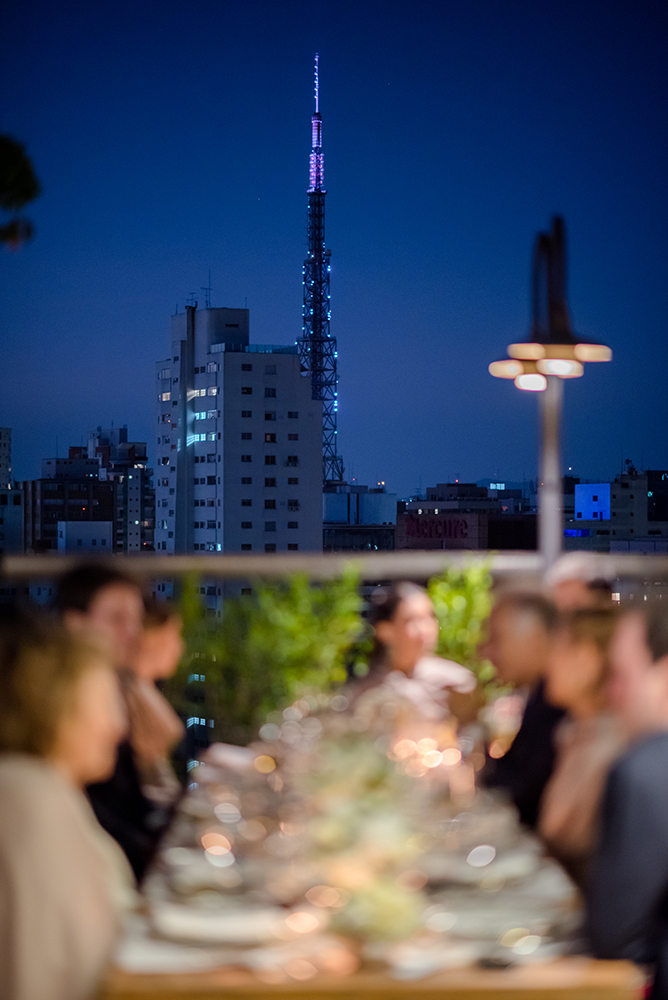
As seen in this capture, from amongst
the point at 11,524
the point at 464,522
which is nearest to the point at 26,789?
the point at 11,524

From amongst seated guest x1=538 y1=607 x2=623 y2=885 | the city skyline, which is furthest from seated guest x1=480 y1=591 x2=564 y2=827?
the city skyline

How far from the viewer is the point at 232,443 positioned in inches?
2100

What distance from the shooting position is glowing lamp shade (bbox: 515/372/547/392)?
15.7 ft

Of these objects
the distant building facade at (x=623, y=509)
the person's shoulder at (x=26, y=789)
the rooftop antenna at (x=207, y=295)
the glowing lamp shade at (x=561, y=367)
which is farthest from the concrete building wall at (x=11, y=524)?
the rooftop antenna at (x=207, y=295)

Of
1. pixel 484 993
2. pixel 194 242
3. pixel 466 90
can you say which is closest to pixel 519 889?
pixel 484 993

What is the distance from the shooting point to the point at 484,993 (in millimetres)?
1433

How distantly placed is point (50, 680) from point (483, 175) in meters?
50.9

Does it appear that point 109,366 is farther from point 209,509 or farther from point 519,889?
point 519,889

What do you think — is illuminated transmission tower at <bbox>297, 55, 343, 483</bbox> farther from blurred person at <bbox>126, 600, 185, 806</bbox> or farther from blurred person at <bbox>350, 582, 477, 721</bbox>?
blurred person at <bbox>126, 600, 185, 806</bbox>

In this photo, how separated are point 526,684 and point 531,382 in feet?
6.19

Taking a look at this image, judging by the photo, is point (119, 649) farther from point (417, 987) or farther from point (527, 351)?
point (527, 351)

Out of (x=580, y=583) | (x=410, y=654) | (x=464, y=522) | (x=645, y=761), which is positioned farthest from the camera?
(x=464, y=522)

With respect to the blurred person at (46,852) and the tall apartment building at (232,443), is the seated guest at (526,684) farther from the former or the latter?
the tall apartment building at (232,443)

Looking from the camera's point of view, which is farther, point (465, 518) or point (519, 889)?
point (465, 518)
